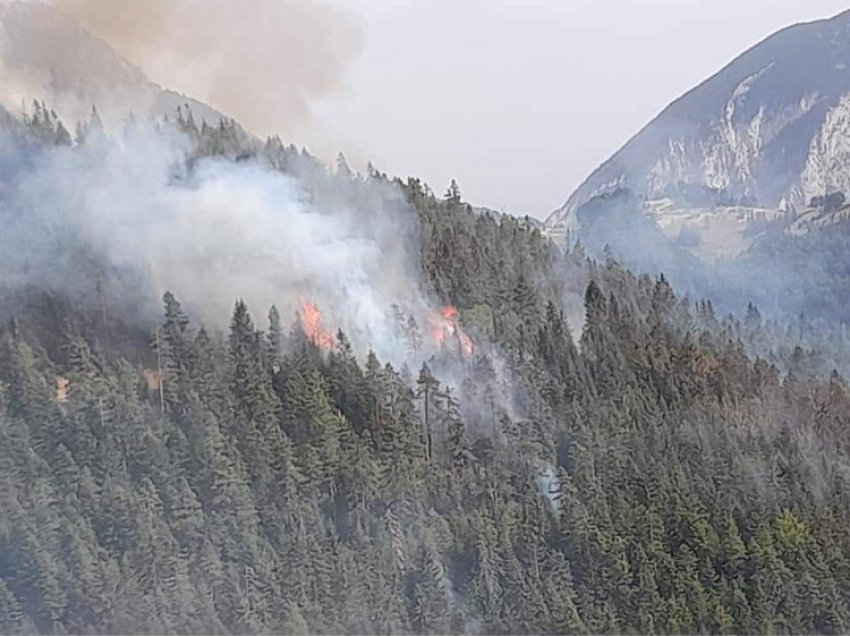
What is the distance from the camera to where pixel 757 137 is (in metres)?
90.6

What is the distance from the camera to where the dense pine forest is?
18.4 meters

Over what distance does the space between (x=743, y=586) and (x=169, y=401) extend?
416 inches

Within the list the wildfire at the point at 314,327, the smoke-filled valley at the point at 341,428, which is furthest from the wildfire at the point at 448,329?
the wildfire at the point at 314,327

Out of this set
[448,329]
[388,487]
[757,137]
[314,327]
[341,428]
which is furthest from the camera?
[757,137]

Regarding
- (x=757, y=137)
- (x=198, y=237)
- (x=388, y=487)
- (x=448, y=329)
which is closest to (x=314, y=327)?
(x=198, y=237)

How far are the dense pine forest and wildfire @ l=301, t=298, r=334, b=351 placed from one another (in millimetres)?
160

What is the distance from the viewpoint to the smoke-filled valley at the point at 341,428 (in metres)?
18.8

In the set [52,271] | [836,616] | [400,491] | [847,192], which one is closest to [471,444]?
[400,491]

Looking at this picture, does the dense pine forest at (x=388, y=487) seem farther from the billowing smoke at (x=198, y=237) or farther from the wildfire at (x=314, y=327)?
the billowing smoke at (x=198, y=237)

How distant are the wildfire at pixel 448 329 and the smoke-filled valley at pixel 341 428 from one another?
135mm

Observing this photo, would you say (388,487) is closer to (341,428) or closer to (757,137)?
(341,428)

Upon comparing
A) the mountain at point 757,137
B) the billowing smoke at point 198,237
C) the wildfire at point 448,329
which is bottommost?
the wildfire at point 448,329

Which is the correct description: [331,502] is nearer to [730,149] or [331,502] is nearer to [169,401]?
[169,401]

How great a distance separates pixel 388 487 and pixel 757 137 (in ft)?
249
